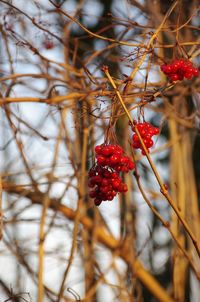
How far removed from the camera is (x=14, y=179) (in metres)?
3.31

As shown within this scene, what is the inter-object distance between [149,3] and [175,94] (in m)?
0.51

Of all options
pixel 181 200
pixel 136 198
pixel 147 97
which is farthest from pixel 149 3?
pixel 147 97

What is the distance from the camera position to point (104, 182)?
62.6 inches


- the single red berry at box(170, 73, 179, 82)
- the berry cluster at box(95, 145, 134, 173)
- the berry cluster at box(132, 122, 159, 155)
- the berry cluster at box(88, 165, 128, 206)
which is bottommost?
the berry cluster at box(88, 165, 128, 206)

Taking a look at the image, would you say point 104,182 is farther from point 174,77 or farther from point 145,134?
point 174,77

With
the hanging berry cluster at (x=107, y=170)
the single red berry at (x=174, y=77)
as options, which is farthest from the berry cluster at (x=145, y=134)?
the single red berry at (x=174, y=77)

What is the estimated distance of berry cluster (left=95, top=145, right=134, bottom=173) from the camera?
5.14ft

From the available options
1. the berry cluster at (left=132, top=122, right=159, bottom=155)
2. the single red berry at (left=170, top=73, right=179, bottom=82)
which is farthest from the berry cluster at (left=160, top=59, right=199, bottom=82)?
the berry cluster at (left=132, top=122, right=159, bottom=155)

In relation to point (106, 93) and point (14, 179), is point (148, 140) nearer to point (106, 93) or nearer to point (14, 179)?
point (106, 93)

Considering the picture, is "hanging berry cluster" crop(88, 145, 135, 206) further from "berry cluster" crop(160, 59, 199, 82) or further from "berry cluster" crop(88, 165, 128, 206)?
"berry cluster" crop(160, 59, 199, 82)

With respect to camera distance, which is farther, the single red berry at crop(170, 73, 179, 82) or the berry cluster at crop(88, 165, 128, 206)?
the single red berry at crop(170, 73, 179, 82)

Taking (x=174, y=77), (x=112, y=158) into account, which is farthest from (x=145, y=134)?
(x=174, y=77)

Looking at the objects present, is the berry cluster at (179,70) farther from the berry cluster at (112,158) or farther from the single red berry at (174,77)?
the berry cluster at (112,158)

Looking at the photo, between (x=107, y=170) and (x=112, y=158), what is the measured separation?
0.20ft
